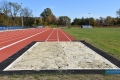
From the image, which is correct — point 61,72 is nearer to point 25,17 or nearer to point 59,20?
point 25,17

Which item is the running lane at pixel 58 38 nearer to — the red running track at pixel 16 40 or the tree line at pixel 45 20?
the red running track at pixel 16 40

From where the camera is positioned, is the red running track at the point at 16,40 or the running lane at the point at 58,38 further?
the running lane at the point at 58,38

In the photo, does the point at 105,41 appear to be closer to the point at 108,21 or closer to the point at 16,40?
the point at 16,40

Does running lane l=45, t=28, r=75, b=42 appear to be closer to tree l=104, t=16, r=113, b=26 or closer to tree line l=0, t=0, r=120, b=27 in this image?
tree line l=0, t=0, r=120, b=27

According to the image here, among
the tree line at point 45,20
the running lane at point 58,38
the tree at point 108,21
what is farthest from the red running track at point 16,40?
the tree at point 108,21

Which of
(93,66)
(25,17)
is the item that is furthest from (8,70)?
(25,17)

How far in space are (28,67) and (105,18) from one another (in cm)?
13050

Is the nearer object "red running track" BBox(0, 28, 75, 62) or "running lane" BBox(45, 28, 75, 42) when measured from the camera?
"red running track" BBox(0, 28, 75, 62)

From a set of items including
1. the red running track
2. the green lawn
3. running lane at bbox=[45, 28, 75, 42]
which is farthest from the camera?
running lane at bbox=[45, 28, 75, 42]

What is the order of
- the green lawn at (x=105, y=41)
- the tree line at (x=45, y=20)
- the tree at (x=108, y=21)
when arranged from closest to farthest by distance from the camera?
the green lawn at (x=105, y=41) < the tree line at (x=45, y=20) < the tree at (x=108, y=21)

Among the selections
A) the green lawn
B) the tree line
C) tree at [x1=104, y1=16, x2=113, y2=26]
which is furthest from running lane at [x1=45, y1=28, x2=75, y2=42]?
tree at [x1=104, y1=16, x2=113, y2=26]

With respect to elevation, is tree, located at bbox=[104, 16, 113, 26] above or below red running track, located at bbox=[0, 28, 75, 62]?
above

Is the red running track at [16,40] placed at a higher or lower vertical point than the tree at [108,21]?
lower

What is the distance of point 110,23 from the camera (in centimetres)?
12575
